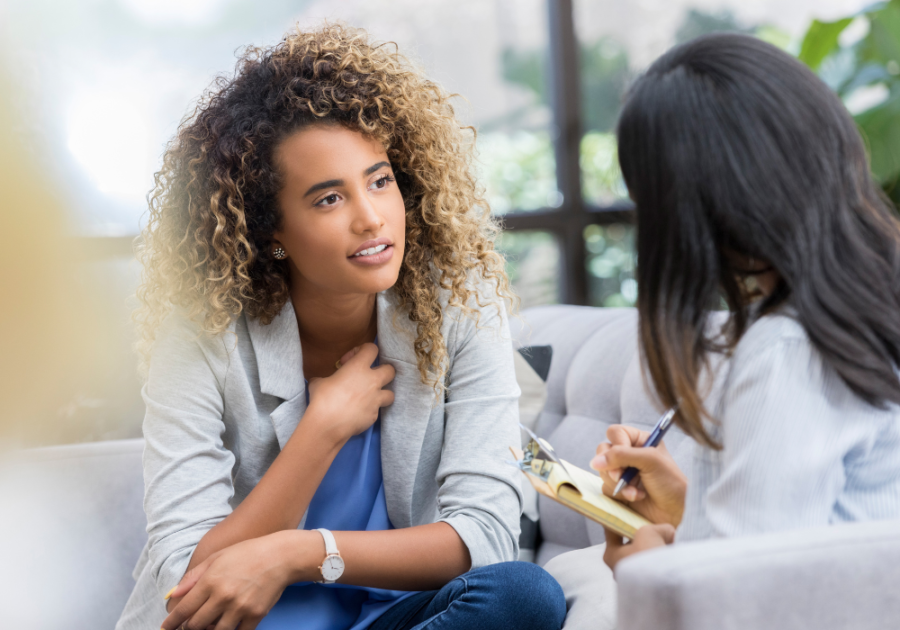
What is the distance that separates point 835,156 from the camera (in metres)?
0.66

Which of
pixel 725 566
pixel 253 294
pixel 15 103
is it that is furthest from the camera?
pixel 253 294

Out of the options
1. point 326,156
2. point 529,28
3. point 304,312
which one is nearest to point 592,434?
point 304,312

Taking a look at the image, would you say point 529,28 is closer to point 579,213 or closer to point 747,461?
point 579,213

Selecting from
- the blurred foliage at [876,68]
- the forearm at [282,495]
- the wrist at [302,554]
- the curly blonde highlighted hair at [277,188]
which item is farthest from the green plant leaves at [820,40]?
the wrist at [302,554]

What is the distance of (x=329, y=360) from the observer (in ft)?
4.12

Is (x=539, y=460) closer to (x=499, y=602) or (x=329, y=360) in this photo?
(x=499, y=602)

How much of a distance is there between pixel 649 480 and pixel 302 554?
0.45 metres

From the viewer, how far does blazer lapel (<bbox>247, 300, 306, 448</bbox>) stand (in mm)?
1145

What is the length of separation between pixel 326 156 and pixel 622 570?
721 mm

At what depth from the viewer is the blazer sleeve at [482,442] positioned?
42.1 inches

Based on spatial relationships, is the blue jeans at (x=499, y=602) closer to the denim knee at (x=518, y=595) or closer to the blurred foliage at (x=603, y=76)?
the denim knee at (x=518, y=595)

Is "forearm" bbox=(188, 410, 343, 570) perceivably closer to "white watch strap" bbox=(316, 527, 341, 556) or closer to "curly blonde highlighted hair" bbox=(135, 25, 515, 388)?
"white watch strap" bbox=(316, 527, 341, 556)

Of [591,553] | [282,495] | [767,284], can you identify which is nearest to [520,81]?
[591,553]

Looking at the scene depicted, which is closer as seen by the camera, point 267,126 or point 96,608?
point 267,126
